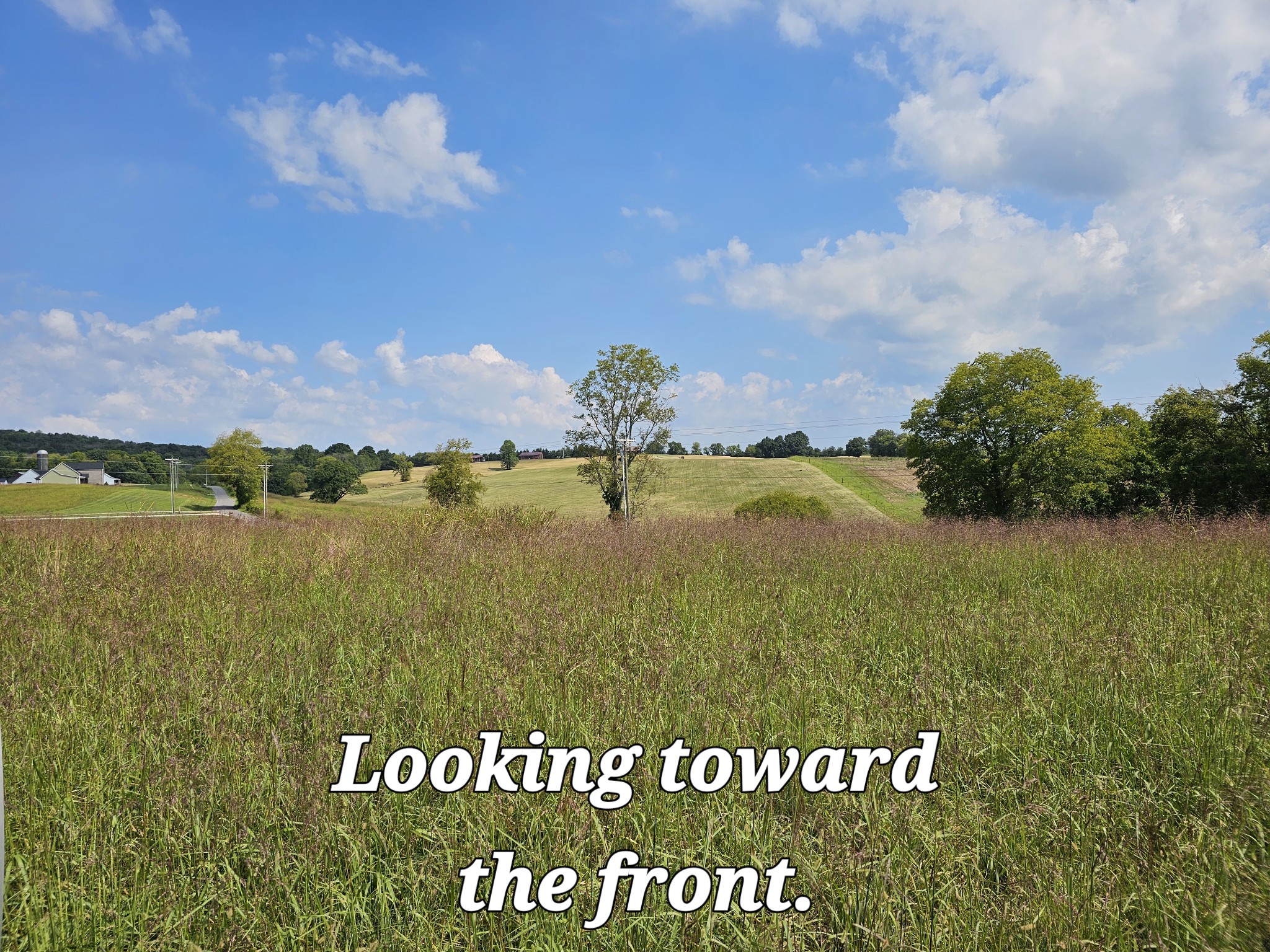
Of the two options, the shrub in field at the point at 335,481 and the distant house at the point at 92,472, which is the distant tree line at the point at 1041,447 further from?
the distant house at the point at 92,472

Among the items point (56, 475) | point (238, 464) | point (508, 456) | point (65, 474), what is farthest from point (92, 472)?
point (508, 456)

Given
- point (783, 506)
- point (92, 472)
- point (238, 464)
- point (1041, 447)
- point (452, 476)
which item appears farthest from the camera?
point (92, 472)

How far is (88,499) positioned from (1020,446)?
7469cm

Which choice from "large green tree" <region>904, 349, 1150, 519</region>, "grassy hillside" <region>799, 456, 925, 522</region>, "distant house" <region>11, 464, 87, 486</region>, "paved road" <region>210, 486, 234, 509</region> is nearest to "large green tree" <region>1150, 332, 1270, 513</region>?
"large green tree" <region>904, 349, 1150, 519</region>

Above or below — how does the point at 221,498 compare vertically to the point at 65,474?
below

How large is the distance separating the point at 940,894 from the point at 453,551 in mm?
6289

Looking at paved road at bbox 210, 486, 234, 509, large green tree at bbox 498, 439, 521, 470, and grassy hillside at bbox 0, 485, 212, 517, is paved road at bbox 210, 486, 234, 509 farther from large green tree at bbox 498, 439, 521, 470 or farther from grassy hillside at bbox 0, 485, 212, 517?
large green tree at bbox 498, 439, 521, 470

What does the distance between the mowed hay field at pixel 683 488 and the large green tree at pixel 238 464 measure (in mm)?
5793

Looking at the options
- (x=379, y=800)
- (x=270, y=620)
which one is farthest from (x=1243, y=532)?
(x=270, y=620)

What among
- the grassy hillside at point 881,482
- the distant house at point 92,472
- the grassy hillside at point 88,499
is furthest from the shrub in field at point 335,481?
the grassy hillside at point 881,482

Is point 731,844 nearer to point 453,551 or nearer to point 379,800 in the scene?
point 379,800

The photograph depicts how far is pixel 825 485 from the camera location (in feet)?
194

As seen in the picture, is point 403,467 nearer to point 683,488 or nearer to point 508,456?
point 508,456

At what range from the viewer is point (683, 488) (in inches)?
2344
